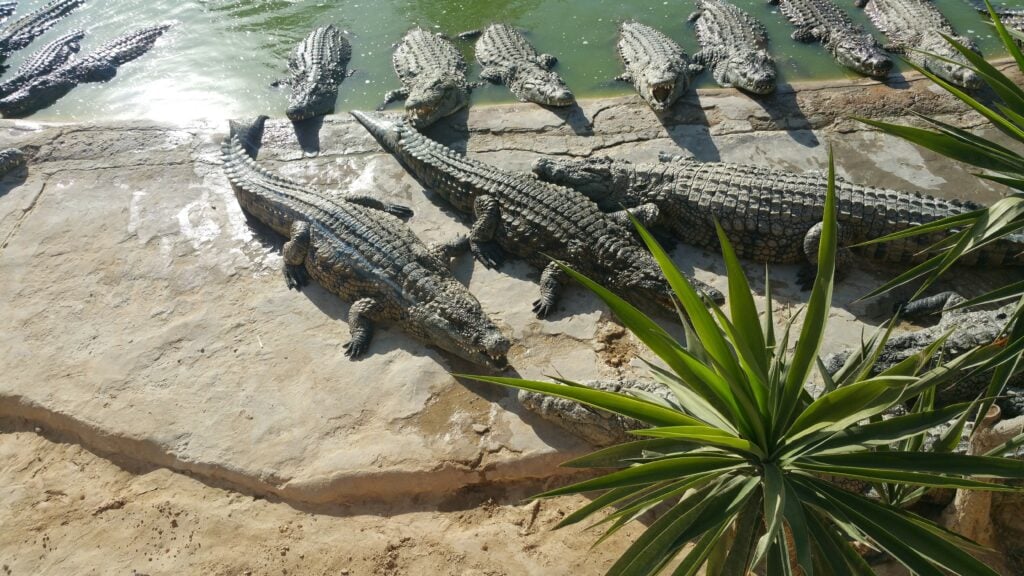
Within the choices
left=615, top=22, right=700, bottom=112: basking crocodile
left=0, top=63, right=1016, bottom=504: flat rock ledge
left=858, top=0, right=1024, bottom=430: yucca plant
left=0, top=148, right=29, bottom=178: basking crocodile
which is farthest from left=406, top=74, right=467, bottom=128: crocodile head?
left=858, top=0, right=1024, bottom=430: yucca plant

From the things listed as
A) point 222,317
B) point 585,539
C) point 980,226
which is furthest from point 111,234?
point 980,226

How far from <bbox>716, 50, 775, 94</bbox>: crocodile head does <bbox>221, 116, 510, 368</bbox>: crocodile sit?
414 cm

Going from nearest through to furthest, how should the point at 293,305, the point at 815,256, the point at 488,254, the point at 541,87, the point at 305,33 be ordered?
the point at 815,256 < the point at 293,305 < the point at 488,254 < the point at 541,87 < the point at 305,33

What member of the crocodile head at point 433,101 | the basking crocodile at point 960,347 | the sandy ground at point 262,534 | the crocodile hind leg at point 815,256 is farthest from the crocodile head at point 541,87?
the sandy ground at point 262,534

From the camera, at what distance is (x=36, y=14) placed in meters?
11.7

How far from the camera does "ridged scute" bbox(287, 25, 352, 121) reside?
8297 mm

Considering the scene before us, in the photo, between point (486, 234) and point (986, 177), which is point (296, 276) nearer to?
point (486, 234)

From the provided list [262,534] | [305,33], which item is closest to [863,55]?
[305,33]

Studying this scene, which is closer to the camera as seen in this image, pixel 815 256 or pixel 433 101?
pixel 815 256

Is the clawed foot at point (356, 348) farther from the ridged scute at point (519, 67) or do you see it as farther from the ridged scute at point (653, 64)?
the ridged scute at point (653, 64)

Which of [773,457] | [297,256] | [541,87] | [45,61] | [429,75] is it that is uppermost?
[773,457]

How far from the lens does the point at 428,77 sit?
339 inches

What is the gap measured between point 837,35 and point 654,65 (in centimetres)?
294

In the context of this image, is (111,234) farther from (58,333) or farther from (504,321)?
(504,321)
